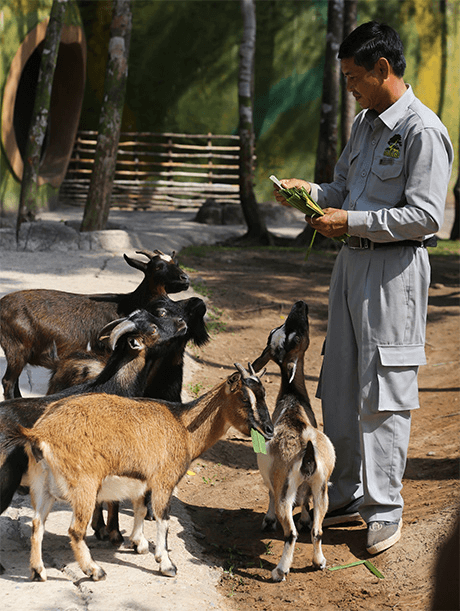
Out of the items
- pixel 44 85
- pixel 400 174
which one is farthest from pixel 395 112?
pixel 44 85

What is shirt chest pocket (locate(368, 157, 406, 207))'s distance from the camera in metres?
3.60

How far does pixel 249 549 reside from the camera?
150 inches


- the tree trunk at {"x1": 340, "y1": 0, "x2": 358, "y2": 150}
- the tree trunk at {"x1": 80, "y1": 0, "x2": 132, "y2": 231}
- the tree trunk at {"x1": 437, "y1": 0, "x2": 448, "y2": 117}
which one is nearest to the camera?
the tree trunk at {"x1": 80, "y1": 0, "x2": 132, "y2": 231}

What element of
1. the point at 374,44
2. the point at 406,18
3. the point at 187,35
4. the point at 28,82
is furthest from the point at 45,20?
the point at 374,44

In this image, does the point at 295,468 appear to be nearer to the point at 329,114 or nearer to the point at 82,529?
→ the point at 82,529

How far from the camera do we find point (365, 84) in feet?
11.8

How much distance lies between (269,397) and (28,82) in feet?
48.4

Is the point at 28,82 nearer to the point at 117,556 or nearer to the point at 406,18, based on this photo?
the point at 406,18

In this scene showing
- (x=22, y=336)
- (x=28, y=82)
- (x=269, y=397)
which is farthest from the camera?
(x=28, y=82)

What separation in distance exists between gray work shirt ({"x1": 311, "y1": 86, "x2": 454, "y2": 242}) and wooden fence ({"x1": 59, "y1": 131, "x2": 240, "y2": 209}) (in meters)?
15.6

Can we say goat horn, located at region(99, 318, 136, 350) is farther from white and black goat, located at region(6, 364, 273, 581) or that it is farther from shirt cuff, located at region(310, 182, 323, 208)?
shirt cuff, located at region(310, 182, 323, 208)

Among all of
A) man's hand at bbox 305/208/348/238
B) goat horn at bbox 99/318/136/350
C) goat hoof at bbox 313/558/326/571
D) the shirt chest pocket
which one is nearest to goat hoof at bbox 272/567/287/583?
goat hoof at bbox 313/558/326/571

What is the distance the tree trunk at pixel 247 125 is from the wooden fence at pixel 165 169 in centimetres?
542

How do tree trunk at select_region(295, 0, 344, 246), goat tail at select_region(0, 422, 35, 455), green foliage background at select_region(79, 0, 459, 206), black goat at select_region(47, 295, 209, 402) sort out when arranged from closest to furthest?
goat tail at select_region(0, 422, 35, 455) → black goat at select_region(47, 295, 209, 402) → tree trunk at select_region(295, 0, 344, 246) → green foliage background at select_region(79, 0, 459, 206)
